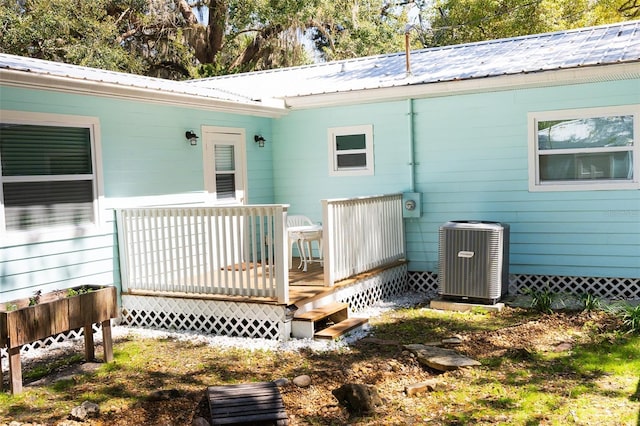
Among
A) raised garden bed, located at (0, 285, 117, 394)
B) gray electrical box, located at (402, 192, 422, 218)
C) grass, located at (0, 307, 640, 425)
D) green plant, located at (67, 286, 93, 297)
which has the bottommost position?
grass, located at (0, 307, 640, 425)

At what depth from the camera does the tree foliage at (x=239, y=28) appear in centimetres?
1697

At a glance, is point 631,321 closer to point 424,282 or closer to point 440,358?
point 440,358

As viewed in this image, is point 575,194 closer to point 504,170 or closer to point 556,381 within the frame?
point 504,170

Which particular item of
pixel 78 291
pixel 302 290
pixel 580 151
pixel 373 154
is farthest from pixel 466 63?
pixel 78 291

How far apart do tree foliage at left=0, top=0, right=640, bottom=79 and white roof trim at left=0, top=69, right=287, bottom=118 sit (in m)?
9.77

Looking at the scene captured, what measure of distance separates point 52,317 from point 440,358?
3.40 metres

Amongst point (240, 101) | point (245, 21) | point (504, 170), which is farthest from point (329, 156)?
point (245, 21)

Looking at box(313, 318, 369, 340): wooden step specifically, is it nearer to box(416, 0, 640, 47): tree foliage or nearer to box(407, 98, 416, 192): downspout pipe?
box(407, 98, 416, 192): downspout pipe

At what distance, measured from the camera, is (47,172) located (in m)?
6.66

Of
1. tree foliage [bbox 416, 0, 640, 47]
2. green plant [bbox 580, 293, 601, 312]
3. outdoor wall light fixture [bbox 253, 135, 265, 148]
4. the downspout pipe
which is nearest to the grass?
green plant [bbox 580, 293, 601, 312]

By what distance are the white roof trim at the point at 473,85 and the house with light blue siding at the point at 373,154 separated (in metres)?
0.02

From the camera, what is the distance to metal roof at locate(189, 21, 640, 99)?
7977mm

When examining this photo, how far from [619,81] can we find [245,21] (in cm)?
1361

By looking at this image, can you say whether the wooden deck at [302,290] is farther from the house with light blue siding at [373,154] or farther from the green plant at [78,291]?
the green plant at [78,291]
